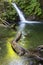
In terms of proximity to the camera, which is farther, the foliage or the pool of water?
the foliage

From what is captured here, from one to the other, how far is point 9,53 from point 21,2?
12.1 meters

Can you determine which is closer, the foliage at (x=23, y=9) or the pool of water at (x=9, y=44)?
the pool of water at (x=9, y=44)

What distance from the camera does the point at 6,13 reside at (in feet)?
62.4

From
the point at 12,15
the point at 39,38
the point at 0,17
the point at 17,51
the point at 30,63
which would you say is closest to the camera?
the point at 30,63

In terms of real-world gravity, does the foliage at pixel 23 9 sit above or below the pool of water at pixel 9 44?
below

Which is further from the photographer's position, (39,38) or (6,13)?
(6,13)

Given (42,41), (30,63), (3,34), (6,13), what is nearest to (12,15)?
(6,13)

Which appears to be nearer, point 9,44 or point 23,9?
point 9,44

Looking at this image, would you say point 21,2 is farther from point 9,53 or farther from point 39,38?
point 9,53

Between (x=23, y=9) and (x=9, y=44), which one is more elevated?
(x=9, y=44)

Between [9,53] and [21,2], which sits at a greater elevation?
[9,53]

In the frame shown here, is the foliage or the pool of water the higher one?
the pool of water

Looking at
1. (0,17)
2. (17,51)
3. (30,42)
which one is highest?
(17,51)

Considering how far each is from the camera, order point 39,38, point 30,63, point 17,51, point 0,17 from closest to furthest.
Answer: point 30,63 → point 17,51 → point 39,38 → point 0,17
